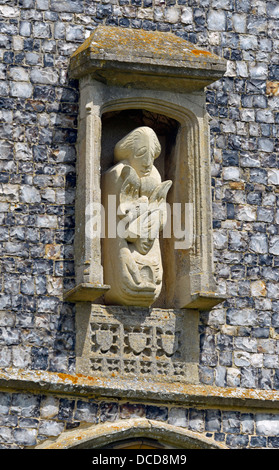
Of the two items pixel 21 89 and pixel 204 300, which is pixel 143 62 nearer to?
pixel 21 89

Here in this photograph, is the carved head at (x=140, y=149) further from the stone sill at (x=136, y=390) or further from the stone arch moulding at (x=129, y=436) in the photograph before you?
the stone arch moulding at (x=129, y=436)

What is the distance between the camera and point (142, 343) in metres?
14.9

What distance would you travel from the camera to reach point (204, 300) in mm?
14922

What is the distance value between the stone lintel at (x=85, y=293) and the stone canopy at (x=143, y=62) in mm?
1860

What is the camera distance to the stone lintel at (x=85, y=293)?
14531 mm

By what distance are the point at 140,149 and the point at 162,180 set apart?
0.58 m

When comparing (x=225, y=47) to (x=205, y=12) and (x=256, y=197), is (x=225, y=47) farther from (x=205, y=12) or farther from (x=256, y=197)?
(x=256, y=197)

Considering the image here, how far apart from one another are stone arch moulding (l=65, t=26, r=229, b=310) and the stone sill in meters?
0.70

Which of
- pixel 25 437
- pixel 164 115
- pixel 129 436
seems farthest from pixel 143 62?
pixel 25 437

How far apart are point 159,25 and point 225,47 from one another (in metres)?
0.62

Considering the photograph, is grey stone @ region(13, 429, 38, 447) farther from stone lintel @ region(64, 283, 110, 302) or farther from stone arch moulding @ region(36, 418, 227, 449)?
stone lintel @ region(64, 283, 110, 302)
